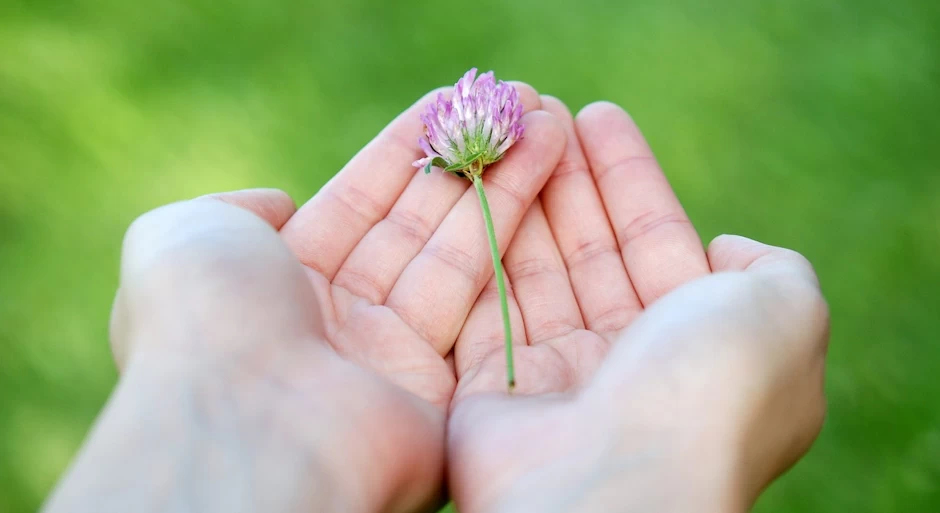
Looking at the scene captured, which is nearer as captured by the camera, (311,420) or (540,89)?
(311,420)

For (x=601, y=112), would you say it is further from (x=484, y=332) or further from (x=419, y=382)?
(x=419, y=382)

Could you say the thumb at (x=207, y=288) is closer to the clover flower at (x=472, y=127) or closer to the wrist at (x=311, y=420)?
the wrist at (x=311, y=420)

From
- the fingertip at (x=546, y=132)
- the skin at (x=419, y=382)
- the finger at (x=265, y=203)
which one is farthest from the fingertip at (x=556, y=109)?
the finger at (x=265, y=203)

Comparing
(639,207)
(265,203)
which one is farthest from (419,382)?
(639,207)

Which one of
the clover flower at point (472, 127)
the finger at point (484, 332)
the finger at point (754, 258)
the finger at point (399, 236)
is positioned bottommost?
the finger at point (484, 332)

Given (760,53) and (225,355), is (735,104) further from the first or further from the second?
(225,355)

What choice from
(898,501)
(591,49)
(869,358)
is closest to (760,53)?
(591,49)
